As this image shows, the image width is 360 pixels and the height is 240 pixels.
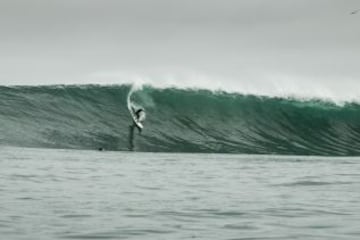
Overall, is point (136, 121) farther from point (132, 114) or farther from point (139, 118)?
point (132, 114)

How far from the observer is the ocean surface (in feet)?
23.3

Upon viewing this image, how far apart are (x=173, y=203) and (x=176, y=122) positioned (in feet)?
65.9

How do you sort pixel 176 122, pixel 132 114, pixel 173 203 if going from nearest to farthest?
pixel 173 203, pixel 132 114, pixel 176 122

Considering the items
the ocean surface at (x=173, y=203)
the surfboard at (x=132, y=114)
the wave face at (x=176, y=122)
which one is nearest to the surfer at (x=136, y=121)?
the surfboard at (x=132, y=114)

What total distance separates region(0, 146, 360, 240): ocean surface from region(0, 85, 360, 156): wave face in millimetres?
11025

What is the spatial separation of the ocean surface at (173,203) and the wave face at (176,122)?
Answer: 36.2 ft

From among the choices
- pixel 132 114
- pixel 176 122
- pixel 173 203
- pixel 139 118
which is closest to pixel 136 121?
→ pixel 139 118

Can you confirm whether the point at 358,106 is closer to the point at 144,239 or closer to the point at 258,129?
the point at 258,129

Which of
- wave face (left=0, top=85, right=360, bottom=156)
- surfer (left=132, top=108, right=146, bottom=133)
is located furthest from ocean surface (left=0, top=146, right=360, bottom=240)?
surfer (left=132, top=108, right=146, bottom=133)

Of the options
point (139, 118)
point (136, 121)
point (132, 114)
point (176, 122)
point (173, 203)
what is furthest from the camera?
point (176, 122)

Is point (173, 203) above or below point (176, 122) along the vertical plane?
below

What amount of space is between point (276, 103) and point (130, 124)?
795cm

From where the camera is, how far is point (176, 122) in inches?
1153

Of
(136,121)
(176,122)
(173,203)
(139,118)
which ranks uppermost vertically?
(176,122)
